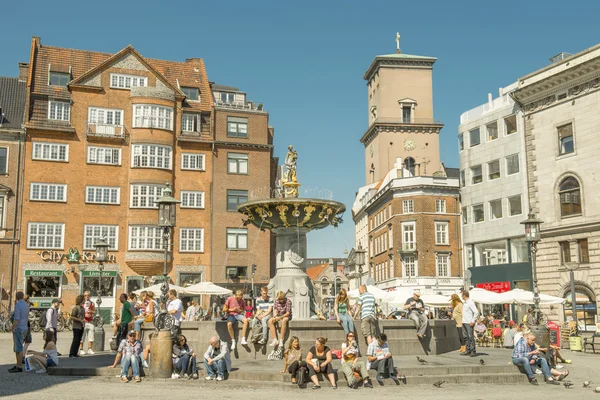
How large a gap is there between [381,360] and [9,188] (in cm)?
3583

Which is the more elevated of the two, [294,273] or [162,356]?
[294,273]

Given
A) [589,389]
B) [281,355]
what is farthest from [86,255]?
[589,389]

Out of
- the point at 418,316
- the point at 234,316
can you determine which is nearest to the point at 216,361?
the point at 234,316

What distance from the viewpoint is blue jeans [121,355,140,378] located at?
1547 cm

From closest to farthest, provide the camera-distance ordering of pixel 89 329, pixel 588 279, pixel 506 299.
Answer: pixel 89 329 < pixel 506 299 < pixel 588 279

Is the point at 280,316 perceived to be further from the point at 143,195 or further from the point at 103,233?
the point at 103,233

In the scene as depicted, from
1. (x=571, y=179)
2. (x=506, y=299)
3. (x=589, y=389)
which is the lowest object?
(x=589, y=389)

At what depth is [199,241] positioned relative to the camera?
155ft

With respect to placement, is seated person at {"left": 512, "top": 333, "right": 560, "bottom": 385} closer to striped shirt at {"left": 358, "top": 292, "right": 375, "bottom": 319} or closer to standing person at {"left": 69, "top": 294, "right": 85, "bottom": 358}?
striped shirt at {"left": 358, "top": 292, "right": 375, "bottom": 319}

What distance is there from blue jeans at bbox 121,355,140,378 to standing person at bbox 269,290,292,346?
3.66 meters

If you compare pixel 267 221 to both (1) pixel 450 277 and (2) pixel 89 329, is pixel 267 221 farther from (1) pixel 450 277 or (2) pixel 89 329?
(1) pixel 450 277

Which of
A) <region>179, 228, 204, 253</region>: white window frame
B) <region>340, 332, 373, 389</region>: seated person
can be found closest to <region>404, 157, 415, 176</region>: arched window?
<region>179, 228, 204, 253</region>: white window frame

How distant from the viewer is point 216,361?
15.2 metres

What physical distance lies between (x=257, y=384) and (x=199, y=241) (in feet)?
109
